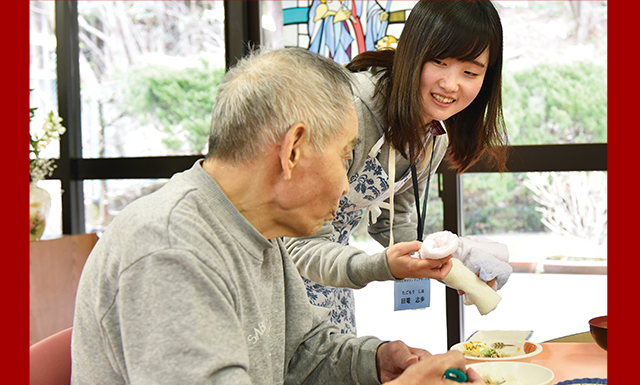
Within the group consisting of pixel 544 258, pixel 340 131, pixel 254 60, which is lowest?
pixel 544 258

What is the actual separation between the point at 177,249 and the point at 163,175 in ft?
7.30

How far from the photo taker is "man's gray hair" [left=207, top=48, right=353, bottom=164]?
0.80 meters

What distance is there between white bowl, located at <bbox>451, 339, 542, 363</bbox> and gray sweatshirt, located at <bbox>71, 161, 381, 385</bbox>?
0.61 m

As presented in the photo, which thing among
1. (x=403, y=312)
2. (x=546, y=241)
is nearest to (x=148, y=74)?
(x=403, y=312)

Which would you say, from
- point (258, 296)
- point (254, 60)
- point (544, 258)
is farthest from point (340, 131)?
point (544, 258)

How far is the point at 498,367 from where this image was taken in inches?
44.0

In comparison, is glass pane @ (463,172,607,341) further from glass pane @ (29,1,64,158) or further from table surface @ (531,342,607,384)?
glass pane @ (29,1,64,158)

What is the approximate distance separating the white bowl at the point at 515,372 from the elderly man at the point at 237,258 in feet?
0.70

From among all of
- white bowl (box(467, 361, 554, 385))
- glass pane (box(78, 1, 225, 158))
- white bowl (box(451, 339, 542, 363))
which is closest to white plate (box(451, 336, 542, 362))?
white bowl (box(451, 339, 542, 363))

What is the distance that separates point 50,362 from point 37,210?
1801 mm

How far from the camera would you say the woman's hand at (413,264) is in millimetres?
1172

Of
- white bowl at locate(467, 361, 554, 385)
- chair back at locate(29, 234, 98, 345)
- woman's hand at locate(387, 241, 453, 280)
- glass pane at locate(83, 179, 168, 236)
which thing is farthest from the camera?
glass pane at locate(83, 179, 168, 236)

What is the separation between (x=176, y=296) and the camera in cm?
68
